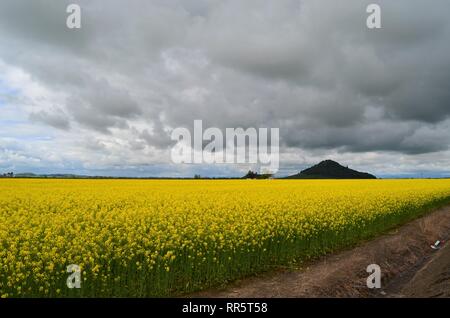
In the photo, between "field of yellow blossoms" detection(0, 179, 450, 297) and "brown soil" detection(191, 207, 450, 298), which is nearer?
"field of yellow blossoms" detection(0, 179, 450, 297)

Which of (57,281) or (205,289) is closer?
(57,281)

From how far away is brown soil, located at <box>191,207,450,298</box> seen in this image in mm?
10625

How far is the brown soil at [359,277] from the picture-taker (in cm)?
1062

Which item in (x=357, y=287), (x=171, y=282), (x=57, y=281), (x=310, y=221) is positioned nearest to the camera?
(x=57, y=281)

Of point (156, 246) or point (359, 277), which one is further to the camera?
point (359, 277)

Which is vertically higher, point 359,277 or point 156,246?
point 156,246

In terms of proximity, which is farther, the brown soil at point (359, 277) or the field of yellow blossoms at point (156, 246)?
the brown soil at point (359, 277)

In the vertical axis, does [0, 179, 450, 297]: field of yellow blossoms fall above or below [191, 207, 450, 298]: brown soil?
above

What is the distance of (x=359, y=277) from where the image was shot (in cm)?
1250

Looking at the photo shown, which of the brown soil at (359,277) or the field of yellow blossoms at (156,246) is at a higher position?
the field of yellow blossoms at (156,246)
